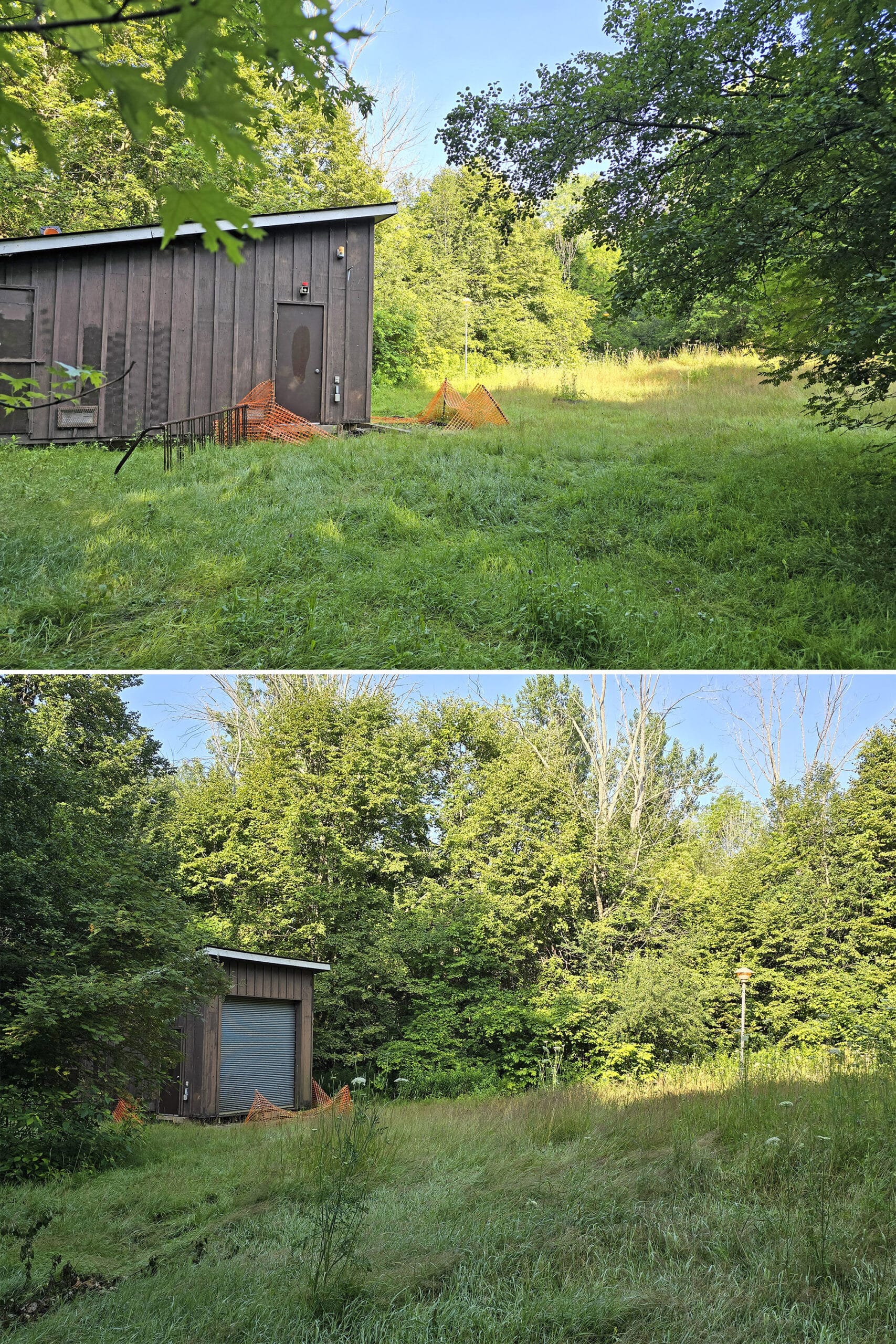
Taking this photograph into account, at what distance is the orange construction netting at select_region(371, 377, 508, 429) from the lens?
15.1m

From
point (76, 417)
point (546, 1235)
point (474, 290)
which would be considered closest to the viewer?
point (546, 1235)

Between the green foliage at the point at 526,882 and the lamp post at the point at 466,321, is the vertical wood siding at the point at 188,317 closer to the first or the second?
the lamp post at the point at 466,321

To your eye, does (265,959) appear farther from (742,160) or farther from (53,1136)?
(742,160)

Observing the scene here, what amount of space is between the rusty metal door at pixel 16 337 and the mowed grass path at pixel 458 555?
2.35 metres

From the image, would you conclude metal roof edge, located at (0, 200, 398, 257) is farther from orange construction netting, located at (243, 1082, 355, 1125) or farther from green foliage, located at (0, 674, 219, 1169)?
orange construction netting, located at (243, 1082, 355, 1125)

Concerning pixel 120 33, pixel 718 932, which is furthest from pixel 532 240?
pixel 718 932

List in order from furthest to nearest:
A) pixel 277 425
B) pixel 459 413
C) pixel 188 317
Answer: pixel 459 413 < pixel 188 317 < pixel 277 425

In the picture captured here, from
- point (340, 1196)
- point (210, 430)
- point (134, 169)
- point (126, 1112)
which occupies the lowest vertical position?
point (126, 1112)

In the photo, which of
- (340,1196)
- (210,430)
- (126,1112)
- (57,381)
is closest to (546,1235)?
(340,1196)

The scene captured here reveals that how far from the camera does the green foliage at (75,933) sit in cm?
709

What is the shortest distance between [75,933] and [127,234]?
38.4 ft

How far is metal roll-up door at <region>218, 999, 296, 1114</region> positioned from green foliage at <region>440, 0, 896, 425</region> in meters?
11.7

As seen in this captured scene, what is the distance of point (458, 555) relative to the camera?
8023 mm

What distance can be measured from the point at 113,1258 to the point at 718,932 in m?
13.5
